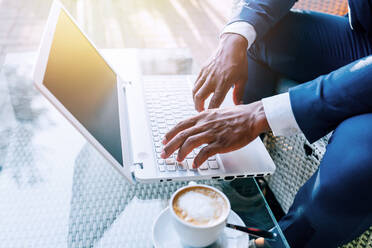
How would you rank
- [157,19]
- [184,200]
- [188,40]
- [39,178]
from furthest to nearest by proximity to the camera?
[157,19]
[188,40]
[39,178]
[184,200]

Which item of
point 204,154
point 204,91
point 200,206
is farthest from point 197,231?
point 204,91

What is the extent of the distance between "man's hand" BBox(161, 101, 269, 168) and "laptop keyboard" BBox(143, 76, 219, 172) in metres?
0.03

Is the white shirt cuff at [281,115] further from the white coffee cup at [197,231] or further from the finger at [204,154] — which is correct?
the white coffee cup at [197,231]

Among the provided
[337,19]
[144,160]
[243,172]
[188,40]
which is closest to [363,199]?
[243,172]

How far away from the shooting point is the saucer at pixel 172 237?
0.59m

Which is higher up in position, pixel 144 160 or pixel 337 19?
pixel 337 19

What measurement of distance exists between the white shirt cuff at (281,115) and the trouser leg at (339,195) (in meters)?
0.10

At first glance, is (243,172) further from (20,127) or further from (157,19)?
(157,19)

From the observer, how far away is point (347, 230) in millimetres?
715

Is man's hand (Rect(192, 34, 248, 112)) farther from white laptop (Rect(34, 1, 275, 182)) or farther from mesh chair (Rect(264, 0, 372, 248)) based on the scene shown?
mesh chair (Rect(264, 0, 372, 248))

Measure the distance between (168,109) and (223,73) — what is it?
19 centimetres

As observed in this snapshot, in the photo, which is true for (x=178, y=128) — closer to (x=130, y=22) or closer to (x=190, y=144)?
(x=190, y=144)

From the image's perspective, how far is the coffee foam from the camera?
0.53 metres

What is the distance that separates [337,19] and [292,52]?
0.63 feet
